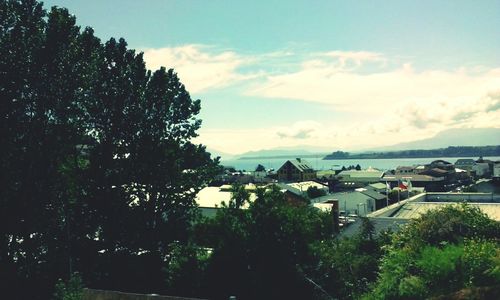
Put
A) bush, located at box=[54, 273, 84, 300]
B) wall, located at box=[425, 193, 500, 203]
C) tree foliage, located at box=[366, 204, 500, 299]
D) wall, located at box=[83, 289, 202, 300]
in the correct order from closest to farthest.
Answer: tree foliage, located at box=[366, 204, 500, 299] → bush, located at box=[54, 273, 84, 300] → wall, located at box=[83, 289, 202, 300] → wall, located at box=[425, 193, 500, 203]

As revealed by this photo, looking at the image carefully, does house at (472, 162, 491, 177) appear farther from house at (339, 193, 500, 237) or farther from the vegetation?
the vegetation

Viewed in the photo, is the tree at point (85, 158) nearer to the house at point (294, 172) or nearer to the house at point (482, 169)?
the house at point (294, 172)

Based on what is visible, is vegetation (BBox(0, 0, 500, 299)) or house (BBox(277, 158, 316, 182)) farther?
house (BBox(277, 158, 316, 182))

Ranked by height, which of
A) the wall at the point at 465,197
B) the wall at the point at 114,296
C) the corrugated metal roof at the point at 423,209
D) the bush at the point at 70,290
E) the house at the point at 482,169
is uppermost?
the bush at the point at 70,290

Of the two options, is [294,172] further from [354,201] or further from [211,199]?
[211,199]

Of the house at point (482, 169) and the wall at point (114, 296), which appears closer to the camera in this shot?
the wall at point (114, 296)

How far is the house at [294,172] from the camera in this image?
438ft

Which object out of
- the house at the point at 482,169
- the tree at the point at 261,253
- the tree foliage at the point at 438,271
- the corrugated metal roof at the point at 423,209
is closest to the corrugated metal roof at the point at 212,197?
the corrugated metal roof at the point at 423,209

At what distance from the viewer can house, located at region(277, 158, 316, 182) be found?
438 ft

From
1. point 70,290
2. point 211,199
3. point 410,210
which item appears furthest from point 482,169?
point 70,290

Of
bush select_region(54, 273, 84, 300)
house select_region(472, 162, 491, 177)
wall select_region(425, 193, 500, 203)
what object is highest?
bush select_region(54, 273, 84, 300)

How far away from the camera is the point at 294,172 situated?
134 meters

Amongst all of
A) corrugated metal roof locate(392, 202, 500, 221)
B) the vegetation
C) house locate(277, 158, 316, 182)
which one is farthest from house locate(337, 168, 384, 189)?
the vegetation

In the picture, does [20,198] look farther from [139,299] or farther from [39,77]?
[139,299]
